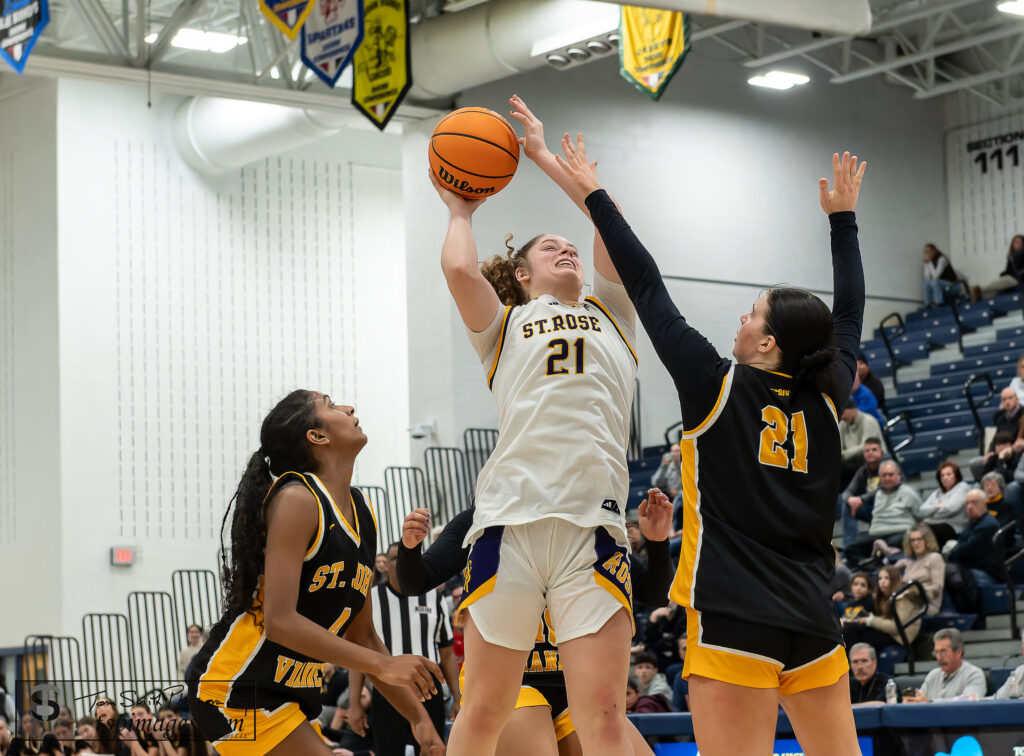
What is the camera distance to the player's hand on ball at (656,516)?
402cm

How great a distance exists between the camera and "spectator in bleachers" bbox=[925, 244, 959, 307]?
19391mm

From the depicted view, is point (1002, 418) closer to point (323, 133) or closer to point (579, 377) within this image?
point (323, 133)

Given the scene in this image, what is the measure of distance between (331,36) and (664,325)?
306 inches

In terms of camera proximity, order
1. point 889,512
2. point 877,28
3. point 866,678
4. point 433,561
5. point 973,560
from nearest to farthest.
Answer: point 433,561 < point 866,678 < point 973,560 < point 889,512 < point 877,28

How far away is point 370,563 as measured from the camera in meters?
4.16

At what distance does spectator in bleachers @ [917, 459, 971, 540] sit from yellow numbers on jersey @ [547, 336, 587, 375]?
8.83 metres

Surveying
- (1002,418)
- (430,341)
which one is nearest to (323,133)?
(430,341)

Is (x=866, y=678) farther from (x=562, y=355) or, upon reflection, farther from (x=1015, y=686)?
(x=562, y=355)

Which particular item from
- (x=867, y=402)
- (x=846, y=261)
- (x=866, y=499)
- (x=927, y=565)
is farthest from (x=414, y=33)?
(x=846, y=261)

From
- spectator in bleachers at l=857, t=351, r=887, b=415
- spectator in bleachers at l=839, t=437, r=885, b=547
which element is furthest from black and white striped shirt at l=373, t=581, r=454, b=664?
spectator in bleachers at l=857, t=351, r=887, b=415

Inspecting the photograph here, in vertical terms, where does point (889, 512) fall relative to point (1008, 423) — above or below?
below

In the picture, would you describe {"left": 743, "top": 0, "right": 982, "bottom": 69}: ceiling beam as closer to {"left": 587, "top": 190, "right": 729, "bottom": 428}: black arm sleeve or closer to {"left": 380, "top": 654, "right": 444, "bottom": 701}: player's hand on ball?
{"left": 587, "top": 190, "right": 729, "bottom": 428}: black arm sleeve

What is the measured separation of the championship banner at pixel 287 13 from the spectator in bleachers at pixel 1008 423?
22.5ft

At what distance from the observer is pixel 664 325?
3.54m
